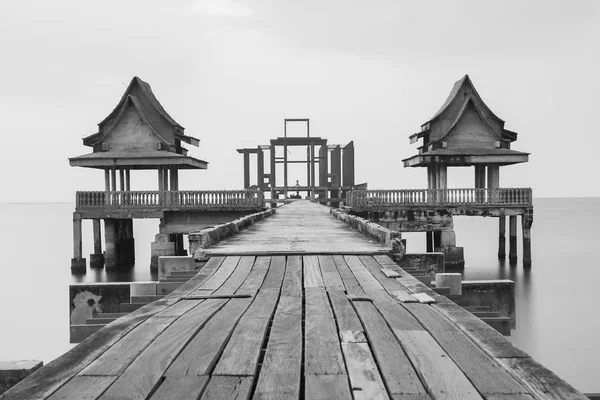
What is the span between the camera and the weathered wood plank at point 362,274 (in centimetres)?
566

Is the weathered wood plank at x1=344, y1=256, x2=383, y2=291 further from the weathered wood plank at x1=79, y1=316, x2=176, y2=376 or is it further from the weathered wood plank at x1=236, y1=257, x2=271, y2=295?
the weathered wood plank at x1=79, y1=316, x2=176, y2=376

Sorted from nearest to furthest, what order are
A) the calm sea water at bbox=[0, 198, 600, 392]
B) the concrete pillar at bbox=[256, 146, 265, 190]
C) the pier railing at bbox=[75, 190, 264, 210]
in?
1. the calm sea water at bbox=[0, 198, 600, 392]
2. the pier railing at bbox=[75, 190, 264, 210]
3. the concrete pillar at bbox=[256, 146, 265, 190]

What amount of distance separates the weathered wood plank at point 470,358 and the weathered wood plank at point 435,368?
48 mm

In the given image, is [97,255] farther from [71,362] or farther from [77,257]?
[71,362]

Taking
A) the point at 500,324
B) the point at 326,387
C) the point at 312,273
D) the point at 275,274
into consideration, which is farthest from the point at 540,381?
the point at 275,274

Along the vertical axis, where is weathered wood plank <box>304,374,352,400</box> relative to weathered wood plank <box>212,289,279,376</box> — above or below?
below

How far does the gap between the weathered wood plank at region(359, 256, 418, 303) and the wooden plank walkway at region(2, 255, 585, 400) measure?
5 centimetres

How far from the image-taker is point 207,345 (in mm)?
3621

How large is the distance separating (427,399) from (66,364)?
1.93 m

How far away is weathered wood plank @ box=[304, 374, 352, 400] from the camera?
110 inches

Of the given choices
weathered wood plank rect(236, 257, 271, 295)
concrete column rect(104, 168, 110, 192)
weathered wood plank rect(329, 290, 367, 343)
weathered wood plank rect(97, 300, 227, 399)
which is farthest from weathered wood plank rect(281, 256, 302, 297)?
concrete column rect(104, 168, 110, 192)

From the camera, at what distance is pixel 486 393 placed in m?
2.85

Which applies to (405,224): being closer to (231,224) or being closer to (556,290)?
(556,290)

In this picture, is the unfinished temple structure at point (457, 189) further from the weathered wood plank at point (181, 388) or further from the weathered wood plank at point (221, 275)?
the weathered wood plank at point (181, 388)
